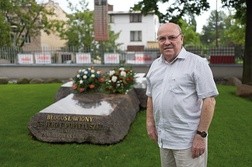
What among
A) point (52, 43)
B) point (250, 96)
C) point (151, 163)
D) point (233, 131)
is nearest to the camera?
point (151, 163)

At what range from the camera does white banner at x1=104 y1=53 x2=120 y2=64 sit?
2153cm

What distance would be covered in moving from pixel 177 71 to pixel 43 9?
33075mm

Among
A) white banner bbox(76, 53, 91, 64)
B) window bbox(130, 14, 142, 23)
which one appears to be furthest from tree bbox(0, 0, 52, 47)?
window bbox(130, 14, 142, 23)

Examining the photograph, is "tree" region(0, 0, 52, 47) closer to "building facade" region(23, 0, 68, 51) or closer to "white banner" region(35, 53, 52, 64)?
"building facade" region(23, 0, 68, 51)

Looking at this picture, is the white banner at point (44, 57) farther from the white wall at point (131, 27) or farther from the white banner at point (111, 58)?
the white wall at point (131, 27)

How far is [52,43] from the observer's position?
4853 cm

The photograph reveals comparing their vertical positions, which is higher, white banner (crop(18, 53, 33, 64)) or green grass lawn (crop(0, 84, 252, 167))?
white banner (crop(18, 53, 33, 64))

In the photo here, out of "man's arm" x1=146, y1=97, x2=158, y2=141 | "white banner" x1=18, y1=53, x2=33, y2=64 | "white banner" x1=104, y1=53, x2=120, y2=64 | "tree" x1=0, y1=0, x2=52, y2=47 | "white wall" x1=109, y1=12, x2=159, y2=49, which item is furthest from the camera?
"white wall" x1=109, y1=12, x2=159, y2=49

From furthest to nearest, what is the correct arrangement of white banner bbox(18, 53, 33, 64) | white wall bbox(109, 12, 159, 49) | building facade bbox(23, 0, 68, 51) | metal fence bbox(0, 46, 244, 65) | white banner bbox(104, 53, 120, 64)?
white wall bbox(109, 12, 159, 49), building facade bbox(23, 0, 68, 51), white banner bbox(18, 53, 33, 64), white banner bbox(104, 53, 120, 64), metal fence bbox(0, 46, 244, 65)

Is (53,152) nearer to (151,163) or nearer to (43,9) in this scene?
(151,163)

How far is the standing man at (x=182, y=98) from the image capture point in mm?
2932

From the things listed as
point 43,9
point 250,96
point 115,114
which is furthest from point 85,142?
point 43,9

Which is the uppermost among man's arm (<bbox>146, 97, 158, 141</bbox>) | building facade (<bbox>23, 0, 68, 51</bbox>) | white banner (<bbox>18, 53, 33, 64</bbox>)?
building facade (<bbox>23, 0, 68, 51</bbox>)

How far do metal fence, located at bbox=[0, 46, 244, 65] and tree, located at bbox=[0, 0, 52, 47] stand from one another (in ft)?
29.9
